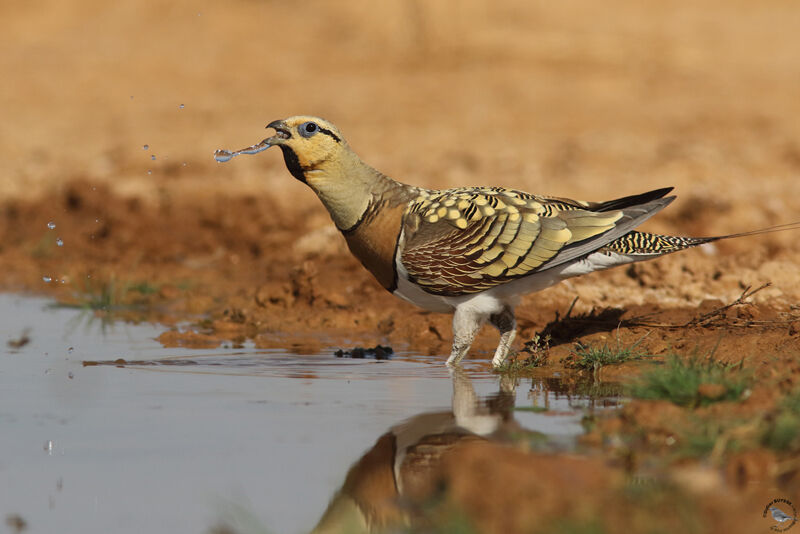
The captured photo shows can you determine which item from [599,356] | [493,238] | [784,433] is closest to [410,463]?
[784,433]

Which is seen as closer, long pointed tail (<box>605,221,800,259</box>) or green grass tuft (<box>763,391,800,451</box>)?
green grass tuft (<box>763,391,800,451</box>)

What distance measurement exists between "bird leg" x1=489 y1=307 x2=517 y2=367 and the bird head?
1.41 meters

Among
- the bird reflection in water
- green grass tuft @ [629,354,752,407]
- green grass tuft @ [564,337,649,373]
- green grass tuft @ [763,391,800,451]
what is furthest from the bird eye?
green grass tuft @ [763,391,800,451]

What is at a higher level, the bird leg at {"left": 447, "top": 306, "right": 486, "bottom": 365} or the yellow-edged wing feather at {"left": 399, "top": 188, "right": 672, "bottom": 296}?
the yellow-edged wing feather at {"left": 399, "top": 188, "right": 672, "bottom": 296}

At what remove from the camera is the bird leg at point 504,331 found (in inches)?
277

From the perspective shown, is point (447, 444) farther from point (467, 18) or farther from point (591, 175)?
point (467, 18)

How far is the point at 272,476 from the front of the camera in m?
4.43

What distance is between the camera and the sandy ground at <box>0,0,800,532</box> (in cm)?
903

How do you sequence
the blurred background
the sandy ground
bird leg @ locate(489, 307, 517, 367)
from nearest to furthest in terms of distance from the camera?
bird leg @ locate(489, 307, 517, 367) → the sandy ground → the blurred background

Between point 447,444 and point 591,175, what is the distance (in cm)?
964

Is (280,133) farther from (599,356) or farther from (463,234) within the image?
(599,356)

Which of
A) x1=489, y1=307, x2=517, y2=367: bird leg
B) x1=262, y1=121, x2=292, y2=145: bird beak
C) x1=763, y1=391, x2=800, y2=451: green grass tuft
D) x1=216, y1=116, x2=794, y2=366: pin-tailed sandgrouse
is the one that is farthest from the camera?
x1=489, y1=307, x2=517, y2=367: bird leg

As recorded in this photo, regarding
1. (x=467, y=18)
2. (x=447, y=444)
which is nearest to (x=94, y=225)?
(x=447, y=444)

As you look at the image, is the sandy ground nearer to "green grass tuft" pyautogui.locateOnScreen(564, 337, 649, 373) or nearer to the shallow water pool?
"green grass tuft" pyautogui.locateOnScreen(564, 337, 649, 373)
